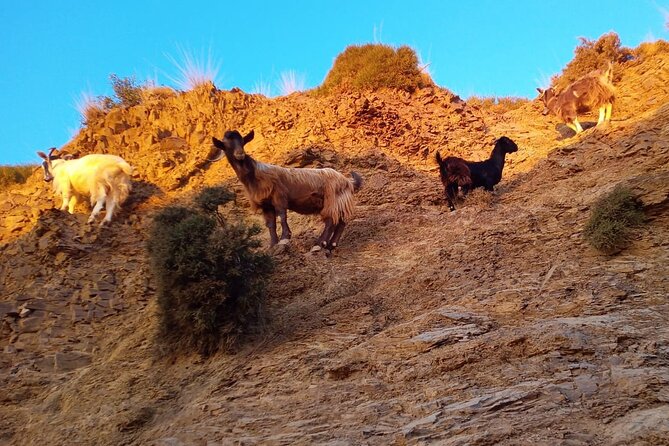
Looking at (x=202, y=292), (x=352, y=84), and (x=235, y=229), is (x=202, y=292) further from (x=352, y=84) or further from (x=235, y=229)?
(x=352, y=84)

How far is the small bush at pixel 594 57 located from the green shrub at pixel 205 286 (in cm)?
1215

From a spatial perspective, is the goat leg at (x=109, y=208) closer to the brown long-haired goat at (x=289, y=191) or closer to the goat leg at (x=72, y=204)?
the goat leg at (x=72, y=204)

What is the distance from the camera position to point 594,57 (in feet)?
58.1

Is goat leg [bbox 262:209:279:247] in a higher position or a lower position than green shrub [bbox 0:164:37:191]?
lower

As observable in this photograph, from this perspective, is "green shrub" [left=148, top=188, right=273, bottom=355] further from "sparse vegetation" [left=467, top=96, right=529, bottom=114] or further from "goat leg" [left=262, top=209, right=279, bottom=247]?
→ "sparse vegetation" [left=467, top=96, right=529, bottom=114]

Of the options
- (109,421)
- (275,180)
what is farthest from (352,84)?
(109,421)

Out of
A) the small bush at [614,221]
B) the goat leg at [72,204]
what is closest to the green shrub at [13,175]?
the goat leg at [72,204]

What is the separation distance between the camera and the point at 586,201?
Answer: 10.3 metres

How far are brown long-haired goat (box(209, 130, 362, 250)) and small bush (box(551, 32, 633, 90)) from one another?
9021 mm

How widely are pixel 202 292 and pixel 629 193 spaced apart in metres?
6.11

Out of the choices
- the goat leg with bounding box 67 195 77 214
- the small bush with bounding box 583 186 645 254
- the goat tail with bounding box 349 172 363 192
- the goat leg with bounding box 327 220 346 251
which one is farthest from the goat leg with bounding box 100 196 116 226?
the small bush with bounding box 583 186 645 254

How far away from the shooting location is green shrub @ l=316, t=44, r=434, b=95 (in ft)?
58.6

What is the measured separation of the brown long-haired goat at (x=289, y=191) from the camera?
11.4 m

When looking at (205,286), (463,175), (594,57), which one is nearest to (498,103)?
(594,57)
